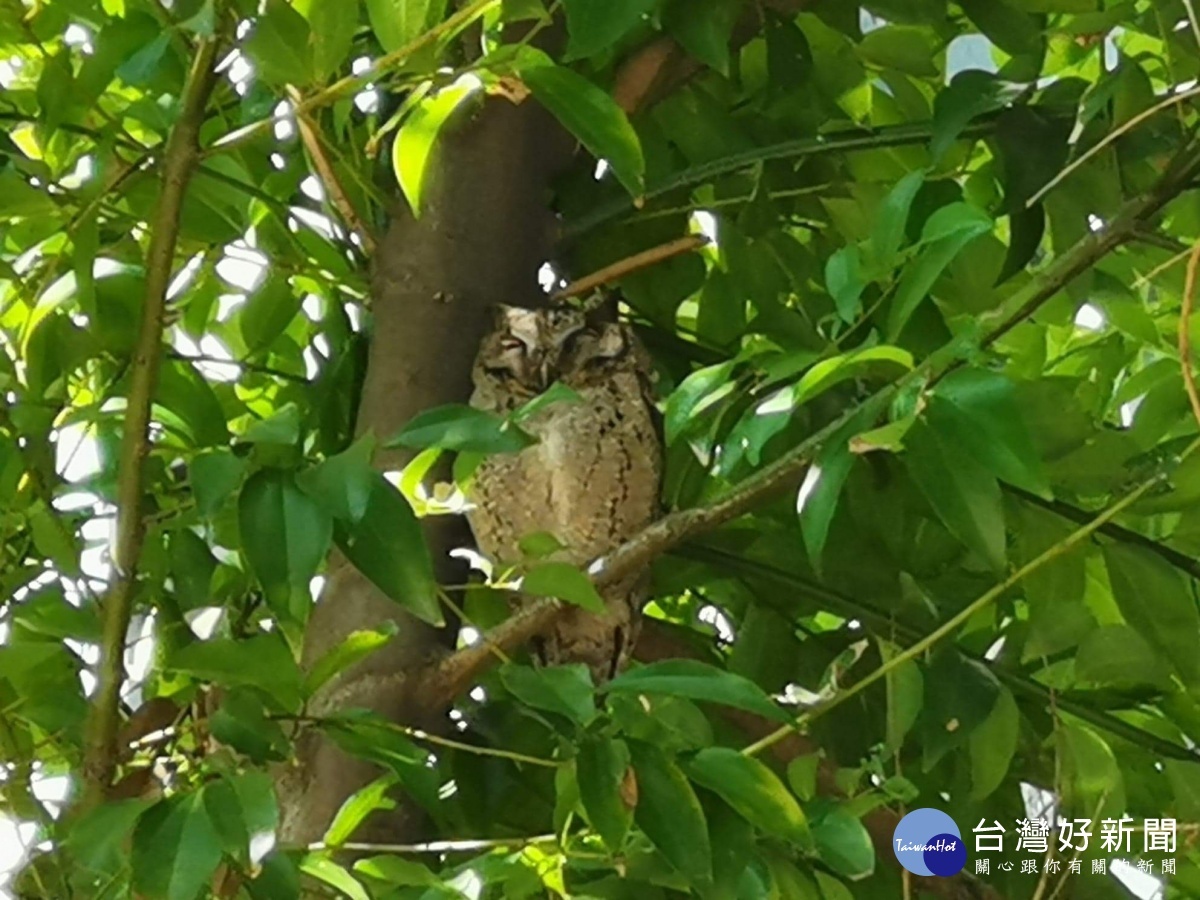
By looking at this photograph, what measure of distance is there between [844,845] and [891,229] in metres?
0.21

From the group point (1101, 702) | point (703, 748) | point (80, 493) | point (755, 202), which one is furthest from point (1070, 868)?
point (80, 493)

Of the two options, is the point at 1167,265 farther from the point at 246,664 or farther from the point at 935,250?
the point at 246,664

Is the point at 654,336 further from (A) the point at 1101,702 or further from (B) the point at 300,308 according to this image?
(A) the point at 1101,702

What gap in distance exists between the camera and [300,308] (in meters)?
0.79

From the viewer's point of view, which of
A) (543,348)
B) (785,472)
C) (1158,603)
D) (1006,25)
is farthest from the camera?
(543,348)

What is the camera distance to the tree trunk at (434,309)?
25.0 inches

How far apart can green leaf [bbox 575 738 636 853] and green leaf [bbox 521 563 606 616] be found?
61mm

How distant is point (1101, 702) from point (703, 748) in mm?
298

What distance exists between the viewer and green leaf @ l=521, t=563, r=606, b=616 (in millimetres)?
502

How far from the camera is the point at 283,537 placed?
442 millimetres

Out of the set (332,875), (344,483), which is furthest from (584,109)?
(332,875)

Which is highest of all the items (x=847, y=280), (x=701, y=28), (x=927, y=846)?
(x=701, y=28)

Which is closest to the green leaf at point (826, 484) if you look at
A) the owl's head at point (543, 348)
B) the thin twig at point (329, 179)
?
the thin twig at point (329, 179)

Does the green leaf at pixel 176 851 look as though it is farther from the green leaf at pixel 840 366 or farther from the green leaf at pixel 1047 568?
the green leaf at pixel 1047 568
